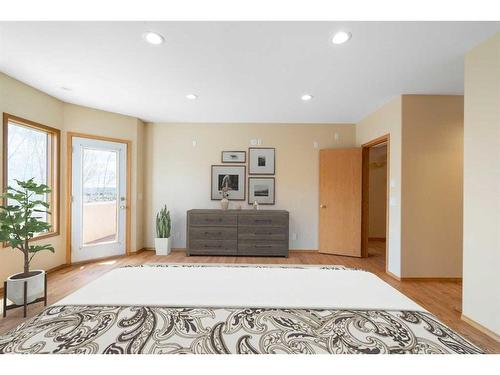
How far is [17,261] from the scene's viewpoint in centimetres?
257

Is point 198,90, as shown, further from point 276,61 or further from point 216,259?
point 216,259

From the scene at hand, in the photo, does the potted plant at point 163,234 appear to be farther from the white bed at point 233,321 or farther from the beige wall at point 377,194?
the beige wall at point 377,194

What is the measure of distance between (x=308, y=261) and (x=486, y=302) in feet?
6.69

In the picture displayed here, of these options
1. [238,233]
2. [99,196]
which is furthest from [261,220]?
[99,196]

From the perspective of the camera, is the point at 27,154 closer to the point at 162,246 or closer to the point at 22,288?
the point at 22,288

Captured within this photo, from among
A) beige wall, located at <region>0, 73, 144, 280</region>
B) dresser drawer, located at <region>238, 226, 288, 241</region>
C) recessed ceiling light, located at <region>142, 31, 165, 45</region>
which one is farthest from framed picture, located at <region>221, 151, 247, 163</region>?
recessed ceiling light, located at <region>142, 31, 165, 45</region>

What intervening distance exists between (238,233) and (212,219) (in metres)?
0.51

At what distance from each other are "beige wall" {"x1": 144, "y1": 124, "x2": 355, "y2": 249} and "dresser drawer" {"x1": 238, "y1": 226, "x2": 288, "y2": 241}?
19.0 inches

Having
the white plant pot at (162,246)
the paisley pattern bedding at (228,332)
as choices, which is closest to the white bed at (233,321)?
the paisley pattern bedding at (228,332)

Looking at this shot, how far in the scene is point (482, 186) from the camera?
1.79 metres

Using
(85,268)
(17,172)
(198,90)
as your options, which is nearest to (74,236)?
(85,268)

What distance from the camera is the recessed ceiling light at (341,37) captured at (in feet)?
5.43

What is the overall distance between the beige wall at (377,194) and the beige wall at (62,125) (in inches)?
203

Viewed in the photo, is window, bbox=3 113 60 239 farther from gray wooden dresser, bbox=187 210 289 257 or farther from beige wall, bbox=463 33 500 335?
beige wall, bbox=463 33 500 335
